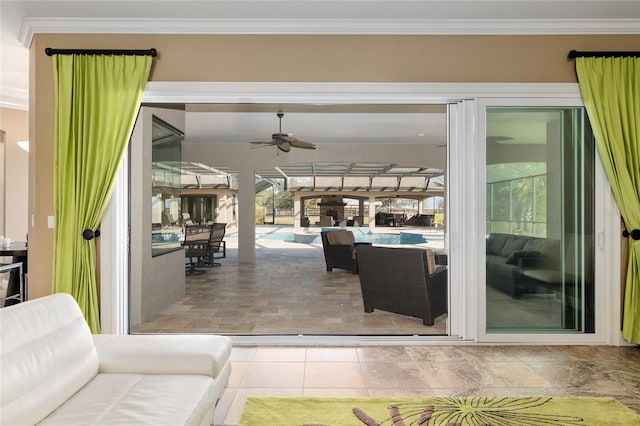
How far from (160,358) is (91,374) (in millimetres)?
315

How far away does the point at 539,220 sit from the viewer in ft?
11.9

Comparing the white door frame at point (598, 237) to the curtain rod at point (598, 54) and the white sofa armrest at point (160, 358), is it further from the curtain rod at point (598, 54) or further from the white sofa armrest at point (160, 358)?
the white sofa armrest at point (160, 358)

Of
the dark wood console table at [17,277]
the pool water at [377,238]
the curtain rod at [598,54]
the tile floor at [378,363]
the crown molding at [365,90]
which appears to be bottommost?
the tile floor at [378,363]

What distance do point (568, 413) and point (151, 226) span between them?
14.0 ft

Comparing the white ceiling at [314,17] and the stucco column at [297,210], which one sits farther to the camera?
the stucco column at [297,210]

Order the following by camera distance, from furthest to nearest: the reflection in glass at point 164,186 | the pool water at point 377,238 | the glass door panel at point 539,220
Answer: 1. the pool water at point 377,238
2. the reflection in glass at point 164,186
3. the glass door panel at point 539,220

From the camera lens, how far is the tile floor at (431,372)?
104 inches

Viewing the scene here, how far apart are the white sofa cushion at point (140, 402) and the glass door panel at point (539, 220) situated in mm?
2702

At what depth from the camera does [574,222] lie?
11.9 feet

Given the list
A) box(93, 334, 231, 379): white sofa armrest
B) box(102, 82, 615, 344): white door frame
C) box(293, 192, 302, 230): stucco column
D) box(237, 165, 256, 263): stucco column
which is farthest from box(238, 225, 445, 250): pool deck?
box(93, 334, 231, 379): white sofa armrest

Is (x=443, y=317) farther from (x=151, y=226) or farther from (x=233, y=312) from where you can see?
(x=151, y=226)

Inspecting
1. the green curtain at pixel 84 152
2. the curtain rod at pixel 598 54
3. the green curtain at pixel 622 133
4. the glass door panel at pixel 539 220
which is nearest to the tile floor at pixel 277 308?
the glass door panel at pixel 539 220

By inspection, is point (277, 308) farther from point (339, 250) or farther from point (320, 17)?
point (320, 17)

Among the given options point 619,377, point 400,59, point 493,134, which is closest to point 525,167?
point 493,134
